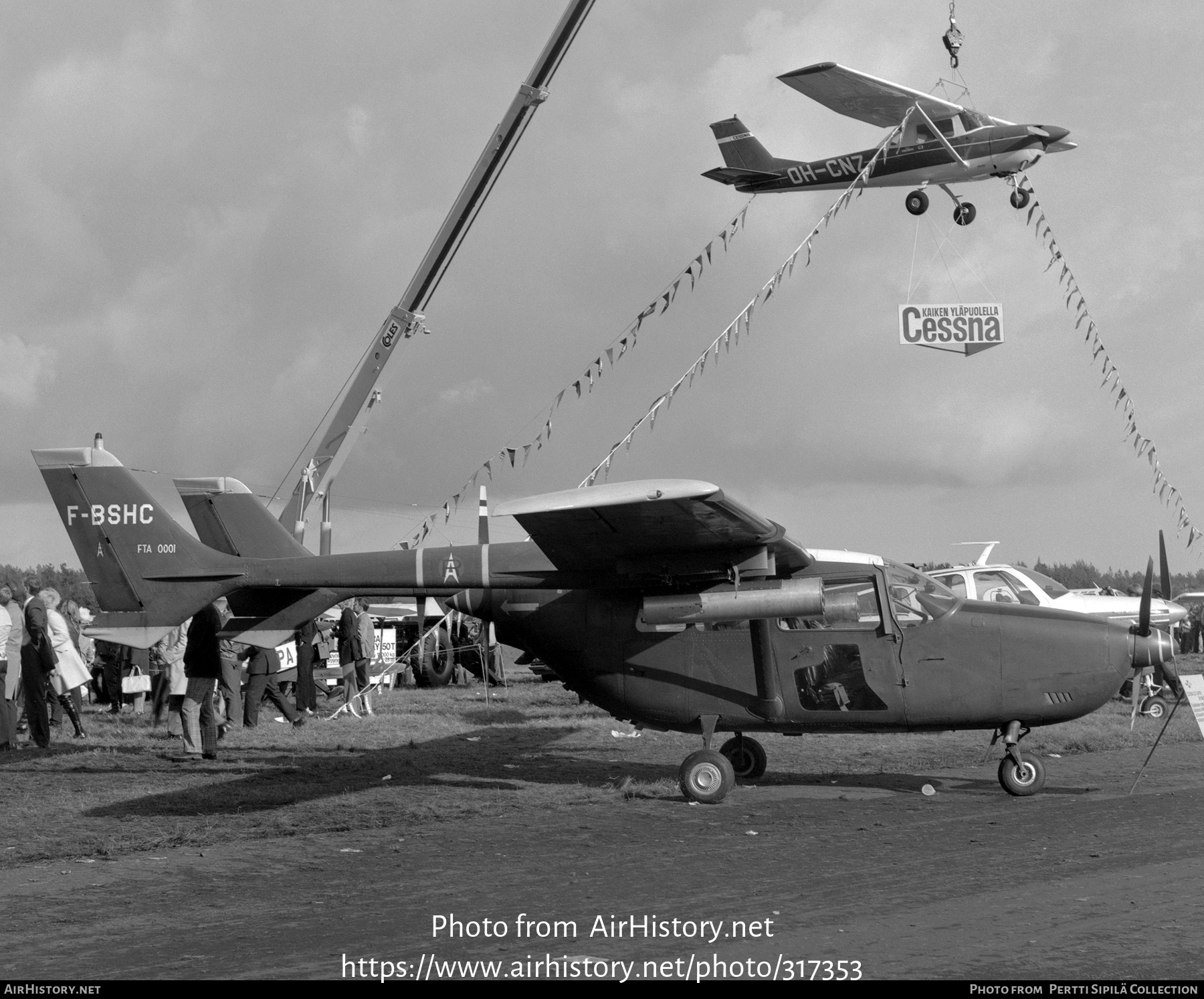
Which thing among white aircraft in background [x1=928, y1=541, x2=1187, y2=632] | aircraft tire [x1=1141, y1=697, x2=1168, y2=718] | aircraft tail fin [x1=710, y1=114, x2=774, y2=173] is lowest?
aircraft tire [x1=1141, y1=697, x2=1168, y2=718]

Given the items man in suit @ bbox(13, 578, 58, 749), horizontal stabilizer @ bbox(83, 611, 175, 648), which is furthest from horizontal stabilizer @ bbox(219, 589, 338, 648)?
man in suit @ bbox(13, 578, 58, 749)

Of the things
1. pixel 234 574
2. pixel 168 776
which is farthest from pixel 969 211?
pixel 168 776

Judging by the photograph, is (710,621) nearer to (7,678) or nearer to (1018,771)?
(1018,771)

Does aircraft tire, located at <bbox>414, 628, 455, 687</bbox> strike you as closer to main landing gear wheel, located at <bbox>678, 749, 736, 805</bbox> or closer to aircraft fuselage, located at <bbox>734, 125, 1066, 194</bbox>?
aircraft fuselage, located at <bbox>734, 125, 1066, 194</bbox>

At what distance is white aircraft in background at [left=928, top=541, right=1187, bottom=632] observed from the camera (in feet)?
58.7

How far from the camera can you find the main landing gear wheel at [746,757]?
12.5 metres

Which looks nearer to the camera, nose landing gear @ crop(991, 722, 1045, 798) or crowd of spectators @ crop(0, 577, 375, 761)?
nose landing gear @ crop(991, 722, 1045, 798)

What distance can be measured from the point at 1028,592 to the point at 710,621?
8847 millimetres

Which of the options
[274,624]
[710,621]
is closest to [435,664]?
[274,624]

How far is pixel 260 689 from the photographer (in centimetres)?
1752

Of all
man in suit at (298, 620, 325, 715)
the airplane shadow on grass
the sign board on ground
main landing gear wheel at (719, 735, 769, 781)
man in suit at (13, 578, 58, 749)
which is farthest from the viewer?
man in suit at (298, 620, 325, 715)

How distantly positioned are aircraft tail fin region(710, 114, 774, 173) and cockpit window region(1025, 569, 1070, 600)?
353 inches

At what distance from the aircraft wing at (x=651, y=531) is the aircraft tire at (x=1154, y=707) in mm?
9758
